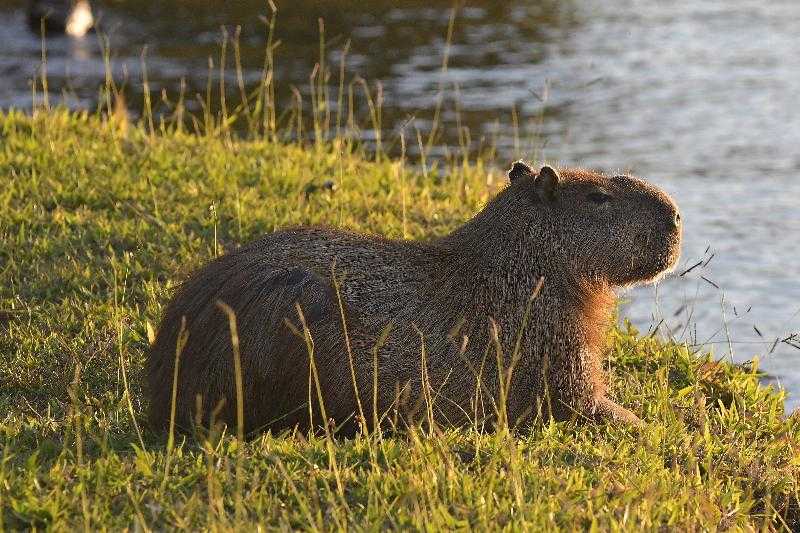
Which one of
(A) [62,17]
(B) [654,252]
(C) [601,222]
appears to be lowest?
(B) [654,252]

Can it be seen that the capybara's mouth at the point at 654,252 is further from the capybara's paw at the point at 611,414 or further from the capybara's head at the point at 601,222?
the capybara's paw at the point at 611,414

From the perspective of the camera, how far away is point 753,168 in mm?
11242

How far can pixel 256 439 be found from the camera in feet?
15.9

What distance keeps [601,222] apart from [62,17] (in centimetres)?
1210

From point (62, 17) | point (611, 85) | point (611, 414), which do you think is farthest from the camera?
point (62, 17)

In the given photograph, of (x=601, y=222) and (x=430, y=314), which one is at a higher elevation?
(x=601, y=222)

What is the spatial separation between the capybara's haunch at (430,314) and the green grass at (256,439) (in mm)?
199

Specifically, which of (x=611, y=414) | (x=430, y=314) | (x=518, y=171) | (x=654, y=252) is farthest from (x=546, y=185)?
(x=611, y=414)

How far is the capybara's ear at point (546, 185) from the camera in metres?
5.62

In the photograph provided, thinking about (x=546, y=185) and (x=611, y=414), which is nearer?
(x=611, y=414)

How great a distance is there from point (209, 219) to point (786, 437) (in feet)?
11.4

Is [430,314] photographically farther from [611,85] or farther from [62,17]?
[62,17]

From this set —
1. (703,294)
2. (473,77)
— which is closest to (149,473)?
(703,294)

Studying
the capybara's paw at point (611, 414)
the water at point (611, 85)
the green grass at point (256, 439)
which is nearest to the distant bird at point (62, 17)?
the water at point (611, 85)
